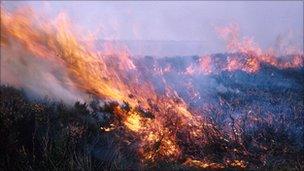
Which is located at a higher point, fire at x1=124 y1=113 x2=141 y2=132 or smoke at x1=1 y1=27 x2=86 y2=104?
smoke at x1=1 y1=27 x2=86 y2=104

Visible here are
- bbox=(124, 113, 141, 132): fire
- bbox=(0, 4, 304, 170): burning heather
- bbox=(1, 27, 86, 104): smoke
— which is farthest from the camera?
bbox=(1, 27, 86, 104): smoke

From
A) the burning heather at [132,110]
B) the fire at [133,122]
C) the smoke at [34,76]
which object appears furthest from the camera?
the smoke at [34,76]

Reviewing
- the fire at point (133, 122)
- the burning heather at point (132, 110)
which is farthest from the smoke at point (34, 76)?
the fire at point (133, 122)

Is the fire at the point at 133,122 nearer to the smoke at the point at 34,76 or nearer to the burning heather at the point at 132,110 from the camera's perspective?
the burning heather at the point at 132,110

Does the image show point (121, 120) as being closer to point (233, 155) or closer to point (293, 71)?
point (233, 155)

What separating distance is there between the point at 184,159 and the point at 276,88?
33.0ft

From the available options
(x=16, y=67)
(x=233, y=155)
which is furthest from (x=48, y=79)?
(x=233, y=155)

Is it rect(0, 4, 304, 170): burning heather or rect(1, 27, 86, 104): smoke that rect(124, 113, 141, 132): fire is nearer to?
rect(0, 4, 304, 170): burning heather

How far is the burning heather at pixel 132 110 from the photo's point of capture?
9594 mm

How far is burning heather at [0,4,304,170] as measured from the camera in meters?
9.59

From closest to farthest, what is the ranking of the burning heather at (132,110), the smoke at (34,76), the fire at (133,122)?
the burning heather at (132,110) < the fire at (133,122) < the smoke at (34,76)

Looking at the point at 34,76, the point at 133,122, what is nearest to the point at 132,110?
the point at 133,122

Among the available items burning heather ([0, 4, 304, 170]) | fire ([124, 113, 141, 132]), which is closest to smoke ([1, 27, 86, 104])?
burning heather ([0, 4, 304, 170])

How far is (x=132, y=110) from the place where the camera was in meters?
12.5
